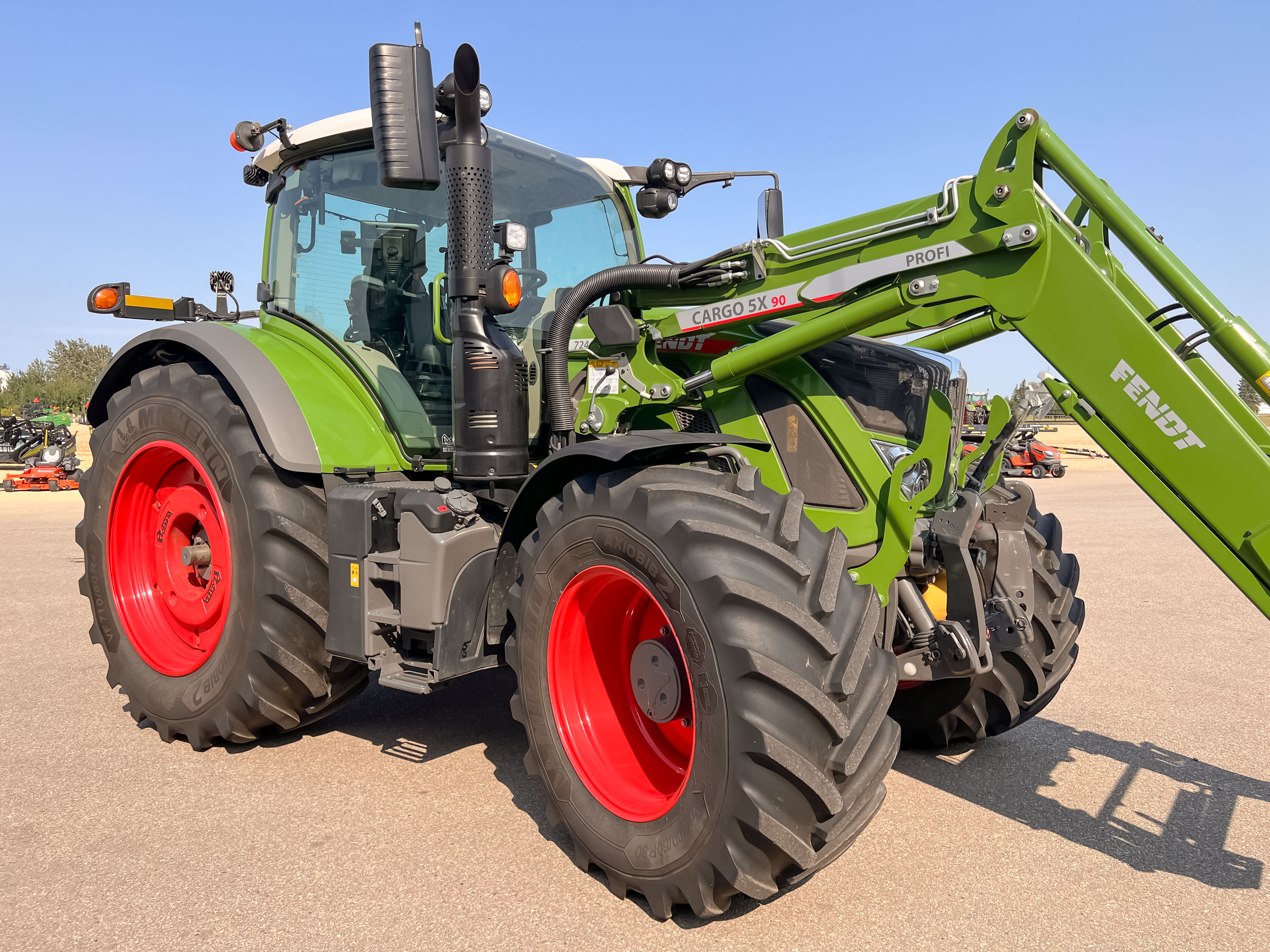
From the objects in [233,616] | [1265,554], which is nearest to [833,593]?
[1265,554]

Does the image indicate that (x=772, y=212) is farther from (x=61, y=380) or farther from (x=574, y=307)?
(x=61, y=380)

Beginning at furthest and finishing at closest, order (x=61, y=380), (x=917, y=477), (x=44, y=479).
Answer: (x=61, y=380)
(x=44, y=479)
(x=917, y=477)

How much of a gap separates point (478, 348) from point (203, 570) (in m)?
2.01

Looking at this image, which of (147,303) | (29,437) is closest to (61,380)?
(29,437)

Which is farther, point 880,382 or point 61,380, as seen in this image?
point 61,380

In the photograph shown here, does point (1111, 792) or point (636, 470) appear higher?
→ point (636, 470)

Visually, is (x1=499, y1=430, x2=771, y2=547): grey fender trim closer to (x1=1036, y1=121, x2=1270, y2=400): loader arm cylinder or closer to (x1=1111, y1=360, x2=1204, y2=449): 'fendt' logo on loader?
(x1=1111, y1=360, x2=1204, y2=449): 'fendt' logo on loader

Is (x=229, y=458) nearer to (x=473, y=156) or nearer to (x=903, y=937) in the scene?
(x=473, y=156)

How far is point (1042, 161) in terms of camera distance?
289cm

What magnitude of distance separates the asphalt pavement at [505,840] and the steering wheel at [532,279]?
2076 mm

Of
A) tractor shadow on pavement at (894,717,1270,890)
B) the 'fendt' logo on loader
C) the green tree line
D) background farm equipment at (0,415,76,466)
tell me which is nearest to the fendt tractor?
the 'fendt' logo on loader

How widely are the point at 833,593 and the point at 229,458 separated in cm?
269

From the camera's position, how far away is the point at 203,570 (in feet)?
14.7

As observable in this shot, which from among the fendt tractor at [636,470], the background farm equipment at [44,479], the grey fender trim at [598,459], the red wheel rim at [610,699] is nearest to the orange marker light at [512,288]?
the fendt tractor at [636,470]
